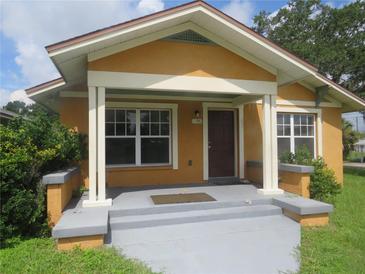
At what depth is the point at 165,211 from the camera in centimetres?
507

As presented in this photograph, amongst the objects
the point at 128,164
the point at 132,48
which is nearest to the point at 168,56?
the point at 132,48

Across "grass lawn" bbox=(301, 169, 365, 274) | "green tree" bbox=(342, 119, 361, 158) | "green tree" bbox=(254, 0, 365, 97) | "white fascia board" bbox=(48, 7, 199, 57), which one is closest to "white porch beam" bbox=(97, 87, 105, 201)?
"white fascia board" bbox=(48, 7, 199, 57)

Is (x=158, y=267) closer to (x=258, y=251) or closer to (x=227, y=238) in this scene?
(x=227, y=238)

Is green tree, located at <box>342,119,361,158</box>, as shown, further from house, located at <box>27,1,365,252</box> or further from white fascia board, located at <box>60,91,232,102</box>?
white fascia board, located at <box>60,91,232,102</box>

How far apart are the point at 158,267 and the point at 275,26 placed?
756 inches

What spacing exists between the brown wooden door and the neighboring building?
3 centimetres

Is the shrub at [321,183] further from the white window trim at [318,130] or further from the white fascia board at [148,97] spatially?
the white fascia board at [148,97]

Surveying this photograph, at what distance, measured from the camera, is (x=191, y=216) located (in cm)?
485

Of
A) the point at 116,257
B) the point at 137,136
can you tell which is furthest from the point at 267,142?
the point at 116,257

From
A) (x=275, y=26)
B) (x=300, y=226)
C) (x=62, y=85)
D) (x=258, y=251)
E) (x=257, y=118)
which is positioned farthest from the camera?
(x=275, y=26)

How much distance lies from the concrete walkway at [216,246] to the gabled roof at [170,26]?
341 centimetres

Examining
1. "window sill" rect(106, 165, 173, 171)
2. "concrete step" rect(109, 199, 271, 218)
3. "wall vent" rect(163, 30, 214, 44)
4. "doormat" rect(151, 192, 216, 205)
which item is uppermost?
"wall vent" rect(163, 30, 214, 44)

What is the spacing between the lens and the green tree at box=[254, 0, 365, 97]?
14805 mm

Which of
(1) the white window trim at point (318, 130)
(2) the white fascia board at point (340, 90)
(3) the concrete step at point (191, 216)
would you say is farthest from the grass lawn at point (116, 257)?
(2) the white fascia board at point (340, 90)
